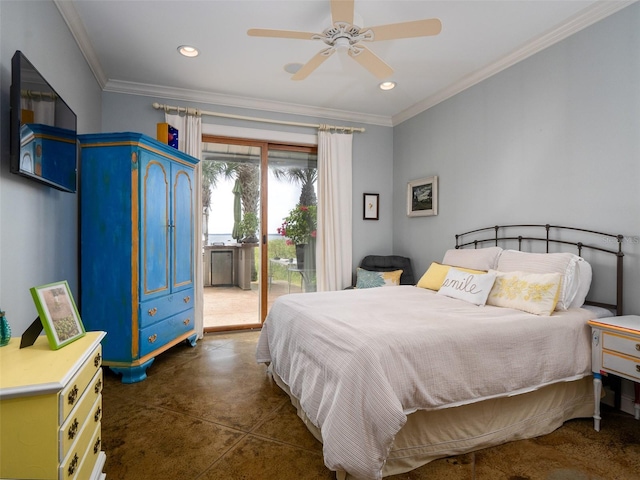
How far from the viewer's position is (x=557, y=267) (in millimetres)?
2387

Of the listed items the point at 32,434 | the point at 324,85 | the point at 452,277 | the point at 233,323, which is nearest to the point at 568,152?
the point at 452,277

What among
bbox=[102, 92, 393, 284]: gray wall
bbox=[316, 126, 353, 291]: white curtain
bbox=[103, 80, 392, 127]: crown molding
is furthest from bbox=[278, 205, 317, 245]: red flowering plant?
bbox=[103, 80, 392, 127]: crown molding

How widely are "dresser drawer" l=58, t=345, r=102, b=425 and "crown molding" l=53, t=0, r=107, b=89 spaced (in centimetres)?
228

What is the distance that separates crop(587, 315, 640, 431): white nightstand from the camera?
1.86 m

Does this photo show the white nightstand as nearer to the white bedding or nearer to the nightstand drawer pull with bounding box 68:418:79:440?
the white bedding

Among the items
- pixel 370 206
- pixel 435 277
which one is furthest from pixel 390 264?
pixel 435 277

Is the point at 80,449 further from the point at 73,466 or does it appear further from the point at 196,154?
the point at 196,154

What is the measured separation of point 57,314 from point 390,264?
3.52 meters

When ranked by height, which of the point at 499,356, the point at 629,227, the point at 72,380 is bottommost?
the point at 499,356

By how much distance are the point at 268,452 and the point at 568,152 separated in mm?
2887

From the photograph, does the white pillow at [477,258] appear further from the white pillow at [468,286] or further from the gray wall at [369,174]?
the gray wall at [369,174]

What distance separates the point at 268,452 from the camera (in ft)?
6.18

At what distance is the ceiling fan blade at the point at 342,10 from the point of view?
1974 mm

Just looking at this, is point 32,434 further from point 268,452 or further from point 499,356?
point 499,356
